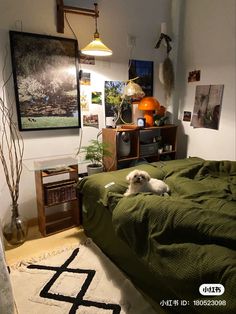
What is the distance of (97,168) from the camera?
2.37 meters

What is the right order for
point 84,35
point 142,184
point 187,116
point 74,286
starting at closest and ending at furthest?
point 74,286
point 142,184
point 84,35
point 187,116

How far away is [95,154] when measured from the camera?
2.36 metres

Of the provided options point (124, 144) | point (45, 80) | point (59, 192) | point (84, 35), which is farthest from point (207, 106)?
point (59, 192)

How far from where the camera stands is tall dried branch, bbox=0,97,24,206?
2.09 meters

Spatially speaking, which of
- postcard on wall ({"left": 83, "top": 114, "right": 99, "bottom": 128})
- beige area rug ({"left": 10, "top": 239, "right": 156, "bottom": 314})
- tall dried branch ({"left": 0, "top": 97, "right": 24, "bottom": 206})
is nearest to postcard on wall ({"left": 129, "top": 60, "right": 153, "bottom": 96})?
postcard on wall ({"left": 83, "top": 114, "right": 99, "bottom": 128})

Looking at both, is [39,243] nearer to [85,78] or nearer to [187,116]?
[85,78]

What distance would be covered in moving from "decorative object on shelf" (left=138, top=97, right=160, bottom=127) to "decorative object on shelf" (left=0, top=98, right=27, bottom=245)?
131cm

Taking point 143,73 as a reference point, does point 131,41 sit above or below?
above

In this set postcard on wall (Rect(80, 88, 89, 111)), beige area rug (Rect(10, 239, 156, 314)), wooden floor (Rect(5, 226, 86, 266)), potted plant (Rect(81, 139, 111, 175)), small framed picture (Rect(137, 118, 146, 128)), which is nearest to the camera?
beige area rug (Rect(10, 239, 156, 314))

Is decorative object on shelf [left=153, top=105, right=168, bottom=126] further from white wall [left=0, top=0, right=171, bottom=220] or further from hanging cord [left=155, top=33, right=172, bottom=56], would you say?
hanging cord [left=155, top=33, right=172, bottom=56]

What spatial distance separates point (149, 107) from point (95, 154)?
2.58ft

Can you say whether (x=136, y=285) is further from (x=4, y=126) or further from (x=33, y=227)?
(x=4, y=126)

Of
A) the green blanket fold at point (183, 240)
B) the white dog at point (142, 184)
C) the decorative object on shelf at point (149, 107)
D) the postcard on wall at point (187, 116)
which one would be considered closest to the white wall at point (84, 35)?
the decorative object on shelf at point (149, 107)

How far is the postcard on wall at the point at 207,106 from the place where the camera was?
250cm
